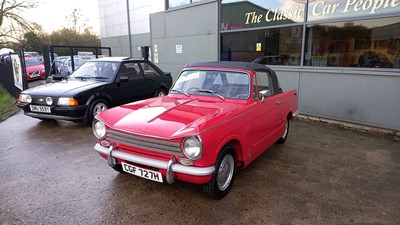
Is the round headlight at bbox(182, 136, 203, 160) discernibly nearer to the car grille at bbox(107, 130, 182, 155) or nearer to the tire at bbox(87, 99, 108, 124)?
the car grille at bbox(107, 130, 182, 155)

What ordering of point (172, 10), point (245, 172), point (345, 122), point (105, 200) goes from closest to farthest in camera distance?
point (105, 200)
point (245, 172)
point (345, 122)
point (172, 10)

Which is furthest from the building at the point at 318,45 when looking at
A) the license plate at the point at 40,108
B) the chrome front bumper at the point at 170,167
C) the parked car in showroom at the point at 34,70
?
the parked car in showroom at the point at 34,70

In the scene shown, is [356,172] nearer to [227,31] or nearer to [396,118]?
[396,118]

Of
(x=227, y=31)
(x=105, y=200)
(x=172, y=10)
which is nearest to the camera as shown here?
(x=105, y=200)

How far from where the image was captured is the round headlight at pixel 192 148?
9.55ft

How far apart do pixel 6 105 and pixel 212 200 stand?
10.2m

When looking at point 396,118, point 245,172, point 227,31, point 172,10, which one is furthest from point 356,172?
point 172,10

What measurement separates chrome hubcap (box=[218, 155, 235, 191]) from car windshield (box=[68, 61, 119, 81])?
457cm

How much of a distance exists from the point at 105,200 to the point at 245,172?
6.59 feet

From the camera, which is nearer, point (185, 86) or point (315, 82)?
point (185, 86)

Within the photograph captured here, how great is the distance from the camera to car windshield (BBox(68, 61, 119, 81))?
710 centimetres

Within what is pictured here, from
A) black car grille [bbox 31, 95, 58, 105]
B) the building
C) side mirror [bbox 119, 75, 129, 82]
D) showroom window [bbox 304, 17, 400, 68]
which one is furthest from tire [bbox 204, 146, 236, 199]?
showroom window [bbox 304, 17, 400, 68]

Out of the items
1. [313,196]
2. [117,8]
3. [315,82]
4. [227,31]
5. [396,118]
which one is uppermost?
[117,8]

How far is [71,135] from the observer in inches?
236
